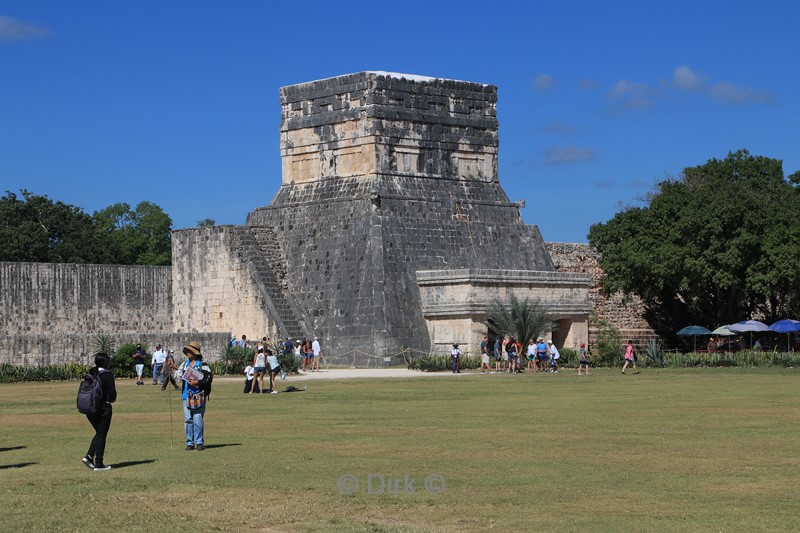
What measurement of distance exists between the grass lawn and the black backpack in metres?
0.64

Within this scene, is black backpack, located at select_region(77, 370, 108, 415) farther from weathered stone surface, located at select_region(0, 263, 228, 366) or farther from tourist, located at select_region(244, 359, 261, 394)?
weathered stone surface, located at select_region(0, 263, 228, 366)

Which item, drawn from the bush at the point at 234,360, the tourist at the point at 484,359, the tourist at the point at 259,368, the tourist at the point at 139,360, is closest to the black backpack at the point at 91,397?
the tourist at the point at 259,368

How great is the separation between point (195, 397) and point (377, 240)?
2541 centimetres

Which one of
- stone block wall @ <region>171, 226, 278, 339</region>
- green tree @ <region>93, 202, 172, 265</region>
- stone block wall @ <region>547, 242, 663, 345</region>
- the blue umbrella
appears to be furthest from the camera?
green tree @ <region>93, 202, 172, 265</region>

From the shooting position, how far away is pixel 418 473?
46.3 ft

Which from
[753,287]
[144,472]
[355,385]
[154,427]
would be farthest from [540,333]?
[144,472]

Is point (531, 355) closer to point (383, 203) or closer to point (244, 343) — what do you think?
point (244, 343)

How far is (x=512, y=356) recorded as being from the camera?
121ft

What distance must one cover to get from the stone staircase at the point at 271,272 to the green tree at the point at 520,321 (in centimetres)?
593

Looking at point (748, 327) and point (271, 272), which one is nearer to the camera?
point (748, 327)

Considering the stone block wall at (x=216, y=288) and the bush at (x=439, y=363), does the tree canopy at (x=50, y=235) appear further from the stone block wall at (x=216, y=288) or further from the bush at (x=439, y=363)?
the bush at (x=439, y=363)

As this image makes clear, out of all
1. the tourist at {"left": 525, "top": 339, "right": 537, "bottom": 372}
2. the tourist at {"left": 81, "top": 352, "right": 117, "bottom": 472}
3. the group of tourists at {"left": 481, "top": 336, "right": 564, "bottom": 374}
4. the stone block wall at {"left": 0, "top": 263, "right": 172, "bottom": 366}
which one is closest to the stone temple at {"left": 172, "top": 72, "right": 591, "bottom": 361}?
the group of tourists at {"left": 481, "top": 336, "right": 564, "bottom": 374}

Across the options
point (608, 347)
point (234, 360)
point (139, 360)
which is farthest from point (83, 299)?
point (608, 347)

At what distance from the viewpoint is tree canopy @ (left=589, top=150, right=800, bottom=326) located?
43875mm
